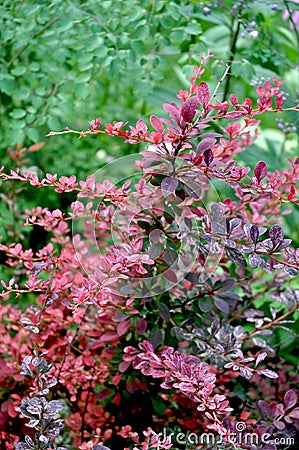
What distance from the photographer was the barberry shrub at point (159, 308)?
801 millimetres

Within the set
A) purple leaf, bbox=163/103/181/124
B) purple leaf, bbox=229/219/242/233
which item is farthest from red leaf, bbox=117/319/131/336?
purple leaf, bbox=163/103/181/124

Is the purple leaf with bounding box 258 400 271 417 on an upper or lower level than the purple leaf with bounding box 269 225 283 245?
lower

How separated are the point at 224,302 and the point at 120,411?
10.1 inches

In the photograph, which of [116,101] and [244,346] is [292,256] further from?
[116,101]

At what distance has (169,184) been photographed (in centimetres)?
81

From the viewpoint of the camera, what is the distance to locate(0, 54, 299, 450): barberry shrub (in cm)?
80

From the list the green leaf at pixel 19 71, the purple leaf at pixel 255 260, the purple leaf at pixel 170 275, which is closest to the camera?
the purple leaf at pixel 255 260

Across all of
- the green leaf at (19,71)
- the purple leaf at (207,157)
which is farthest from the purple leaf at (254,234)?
the green leaf at (19,71)

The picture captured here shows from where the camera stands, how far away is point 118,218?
1048 millimetres

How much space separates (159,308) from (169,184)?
21cm

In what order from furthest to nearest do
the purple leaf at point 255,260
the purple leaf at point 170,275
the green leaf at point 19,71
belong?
the green leaf at point 19,71 < the purple leaf at point 170,275 < the purple leaf at point 255,260

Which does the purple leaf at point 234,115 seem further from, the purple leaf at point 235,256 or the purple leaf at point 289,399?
the purple leaf at point 289,399

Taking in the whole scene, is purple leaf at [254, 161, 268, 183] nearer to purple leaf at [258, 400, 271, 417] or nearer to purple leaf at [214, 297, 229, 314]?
purple leaf at [214, 297, 229, 314]

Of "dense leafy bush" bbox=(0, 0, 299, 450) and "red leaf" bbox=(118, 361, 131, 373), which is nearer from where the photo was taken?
"dense leafy bush" bbox=(0, 0, 299, 450)
